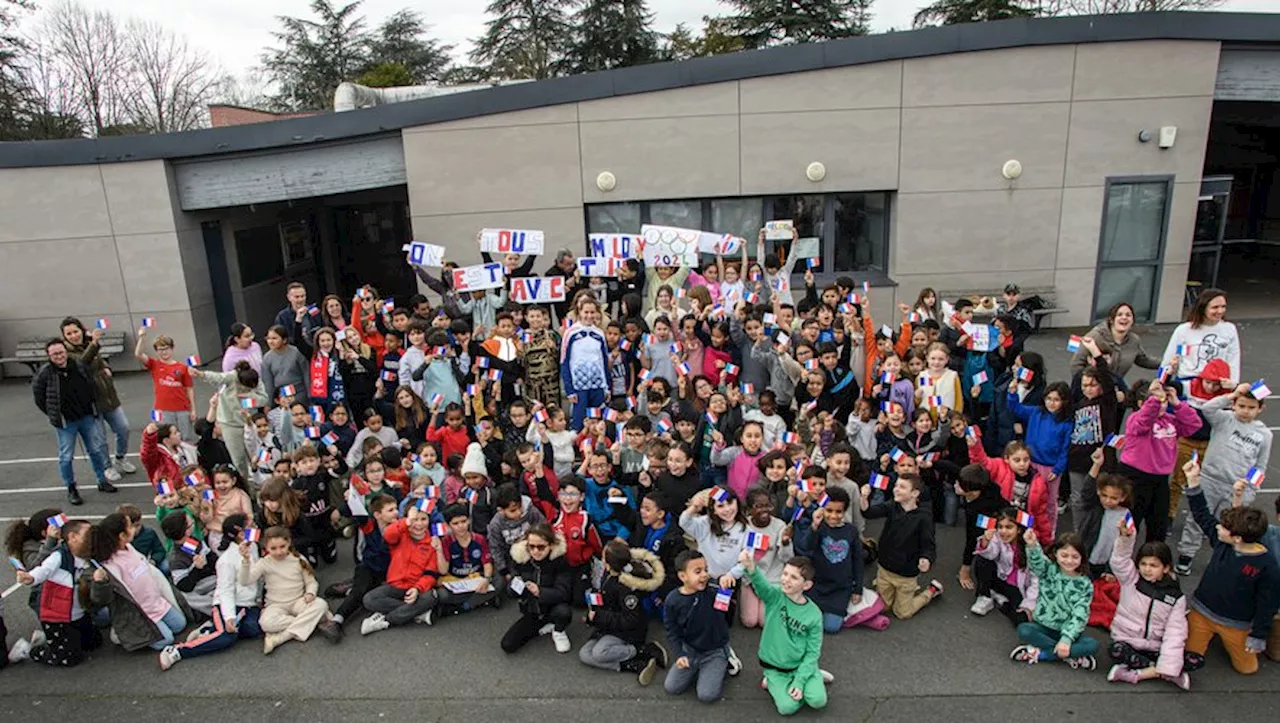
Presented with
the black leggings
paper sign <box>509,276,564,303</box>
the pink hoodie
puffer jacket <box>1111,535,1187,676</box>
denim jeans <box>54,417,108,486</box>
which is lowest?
the black leggings

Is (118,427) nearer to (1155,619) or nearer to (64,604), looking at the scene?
(64,604)

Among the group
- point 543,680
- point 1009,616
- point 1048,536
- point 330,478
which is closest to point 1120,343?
point 1048,536

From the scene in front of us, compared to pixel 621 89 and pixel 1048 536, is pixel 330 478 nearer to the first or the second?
pixel 1048 536

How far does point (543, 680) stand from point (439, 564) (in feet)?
4.29

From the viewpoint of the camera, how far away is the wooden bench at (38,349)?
12.8 meters

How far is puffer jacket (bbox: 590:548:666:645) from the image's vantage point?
523 cm

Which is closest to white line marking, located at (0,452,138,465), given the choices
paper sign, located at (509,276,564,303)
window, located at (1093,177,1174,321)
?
paper sign, located at (509,276,564,303)

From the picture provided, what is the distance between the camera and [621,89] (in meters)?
12.5

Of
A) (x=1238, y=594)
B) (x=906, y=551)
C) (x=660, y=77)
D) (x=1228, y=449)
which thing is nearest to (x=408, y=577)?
(x=906, y=551)

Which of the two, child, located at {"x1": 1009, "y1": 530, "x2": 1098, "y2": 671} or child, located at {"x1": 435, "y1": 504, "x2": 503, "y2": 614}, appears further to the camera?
child, located at {"x1": 435, "y1": 504, "x2": 503, "y2": 614}

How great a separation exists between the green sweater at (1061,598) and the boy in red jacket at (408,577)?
4092 mm

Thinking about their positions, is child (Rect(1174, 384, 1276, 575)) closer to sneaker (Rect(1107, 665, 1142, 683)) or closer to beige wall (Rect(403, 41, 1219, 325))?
sneaker (Rect(1107, 665, 1142, 683))

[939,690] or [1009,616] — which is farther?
[1009,616]

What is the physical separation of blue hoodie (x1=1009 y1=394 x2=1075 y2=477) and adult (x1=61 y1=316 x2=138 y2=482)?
27.8 feet
